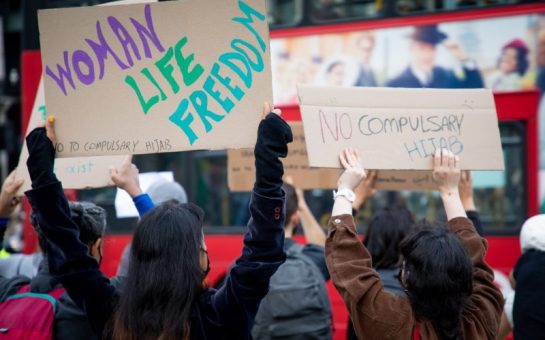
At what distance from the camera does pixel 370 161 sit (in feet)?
8.92

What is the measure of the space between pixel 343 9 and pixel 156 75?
3.85 metres

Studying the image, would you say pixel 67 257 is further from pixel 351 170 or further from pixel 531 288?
pixel 531 288

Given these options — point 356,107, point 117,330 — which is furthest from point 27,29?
point 117,330

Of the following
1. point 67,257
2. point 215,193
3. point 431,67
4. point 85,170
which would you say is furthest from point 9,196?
point 431,67

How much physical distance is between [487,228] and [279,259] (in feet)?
13.2

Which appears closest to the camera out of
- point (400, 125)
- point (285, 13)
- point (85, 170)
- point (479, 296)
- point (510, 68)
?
point (479, 296)

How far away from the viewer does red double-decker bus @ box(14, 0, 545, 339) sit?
5.50 metres

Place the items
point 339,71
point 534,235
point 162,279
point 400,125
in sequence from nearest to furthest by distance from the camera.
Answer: point 162,279 → point 400,125 → point 534,235 → point 339,71

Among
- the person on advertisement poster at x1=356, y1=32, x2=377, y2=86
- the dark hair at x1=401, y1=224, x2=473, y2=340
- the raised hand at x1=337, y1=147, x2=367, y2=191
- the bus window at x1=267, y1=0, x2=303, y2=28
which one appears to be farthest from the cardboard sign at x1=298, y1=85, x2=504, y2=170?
the bus window at x1=267, y1=0, x2=303, y2=28

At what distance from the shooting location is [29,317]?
2471 mm

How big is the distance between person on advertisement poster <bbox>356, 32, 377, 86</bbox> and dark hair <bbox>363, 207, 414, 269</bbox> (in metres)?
2.64

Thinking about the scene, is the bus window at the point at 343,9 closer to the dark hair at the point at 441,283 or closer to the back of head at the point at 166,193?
the back of head at the point at 166,193

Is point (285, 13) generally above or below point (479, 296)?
above

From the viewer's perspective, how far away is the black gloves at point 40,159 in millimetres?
2148
